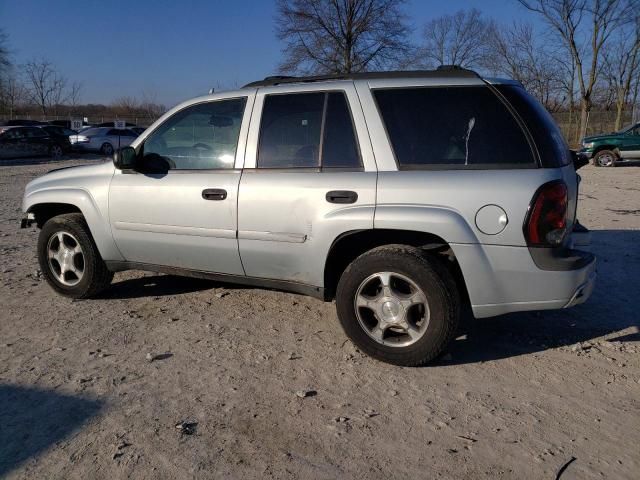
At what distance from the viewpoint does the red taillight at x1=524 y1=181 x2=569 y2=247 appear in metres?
3.24

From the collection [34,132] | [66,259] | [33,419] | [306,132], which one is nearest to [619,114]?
[34,132]

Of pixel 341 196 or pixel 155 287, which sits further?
pixel 155 287

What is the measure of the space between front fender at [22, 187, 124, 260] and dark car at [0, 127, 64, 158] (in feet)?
66.8

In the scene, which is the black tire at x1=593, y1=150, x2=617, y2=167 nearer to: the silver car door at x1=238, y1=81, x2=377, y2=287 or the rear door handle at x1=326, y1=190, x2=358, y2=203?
the silver car door at x1=238, y1=81, x2=377, y2=287

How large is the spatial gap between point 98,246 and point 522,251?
3335 mm

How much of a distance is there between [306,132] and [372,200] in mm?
766

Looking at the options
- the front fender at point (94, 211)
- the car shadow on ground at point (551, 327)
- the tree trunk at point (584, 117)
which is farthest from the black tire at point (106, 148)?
the car shadow on ground at point (551, 327)

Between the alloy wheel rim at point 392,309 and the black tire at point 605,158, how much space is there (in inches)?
753

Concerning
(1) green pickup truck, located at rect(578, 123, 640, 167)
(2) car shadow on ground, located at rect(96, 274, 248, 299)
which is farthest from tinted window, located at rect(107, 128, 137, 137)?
(2) car shadow on ground, located at rect(96, 274, 248, 299)

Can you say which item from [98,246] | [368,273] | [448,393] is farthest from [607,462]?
[98,246]

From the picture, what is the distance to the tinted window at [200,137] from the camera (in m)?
4.18

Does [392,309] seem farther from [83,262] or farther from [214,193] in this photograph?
[83,262]

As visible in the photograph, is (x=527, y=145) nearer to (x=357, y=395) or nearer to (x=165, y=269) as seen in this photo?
(x=357, y=395)

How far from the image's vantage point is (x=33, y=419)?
297 cm
